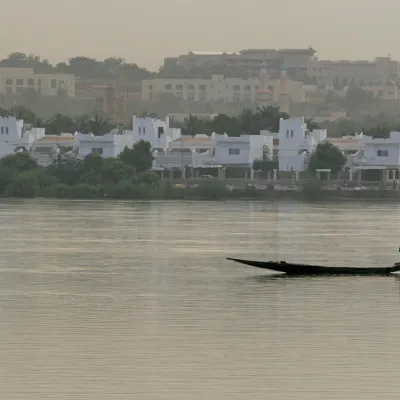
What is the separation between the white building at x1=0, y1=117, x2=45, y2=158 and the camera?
99312mm

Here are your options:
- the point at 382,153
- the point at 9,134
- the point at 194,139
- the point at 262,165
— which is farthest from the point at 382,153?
the point at 9,134

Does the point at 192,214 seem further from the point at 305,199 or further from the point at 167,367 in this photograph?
the point at 167,367

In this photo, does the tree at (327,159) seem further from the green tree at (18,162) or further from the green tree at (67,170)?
the green tree at (18,162)

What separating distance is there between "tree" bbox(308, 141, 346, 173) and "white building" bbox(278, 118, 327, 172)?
666 millimetres

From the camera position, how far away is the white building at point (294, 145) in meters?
97.6

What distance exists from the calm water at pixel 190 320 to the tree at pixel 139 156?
43378mm

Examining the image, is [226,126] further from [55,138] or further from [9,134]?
[9,134]

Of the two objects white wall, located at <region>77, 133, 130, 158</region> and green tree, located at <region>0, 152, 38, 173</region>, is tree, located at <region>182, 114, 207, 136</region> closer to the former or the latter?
white wall, located at <region>77, 133, 130, 158</region>

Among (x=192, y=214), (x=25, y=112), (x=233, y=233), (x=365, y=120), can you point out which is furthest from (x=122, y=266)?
(x=365, y=120)

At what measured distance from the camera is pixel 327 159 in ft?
317

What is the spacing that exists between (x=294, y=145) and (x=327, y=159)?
268 centimetres

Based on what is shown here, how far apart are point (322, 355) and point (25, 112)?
308ft

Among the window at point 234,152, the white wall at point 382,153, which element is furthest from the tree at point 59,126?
the white wall at point 382,153

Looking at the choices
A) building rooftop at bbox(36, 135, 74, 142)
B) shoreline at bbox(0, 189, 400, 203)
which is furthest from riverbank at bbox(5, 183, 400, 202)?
building rooftop at bbox(36, 135, 74, 142)
